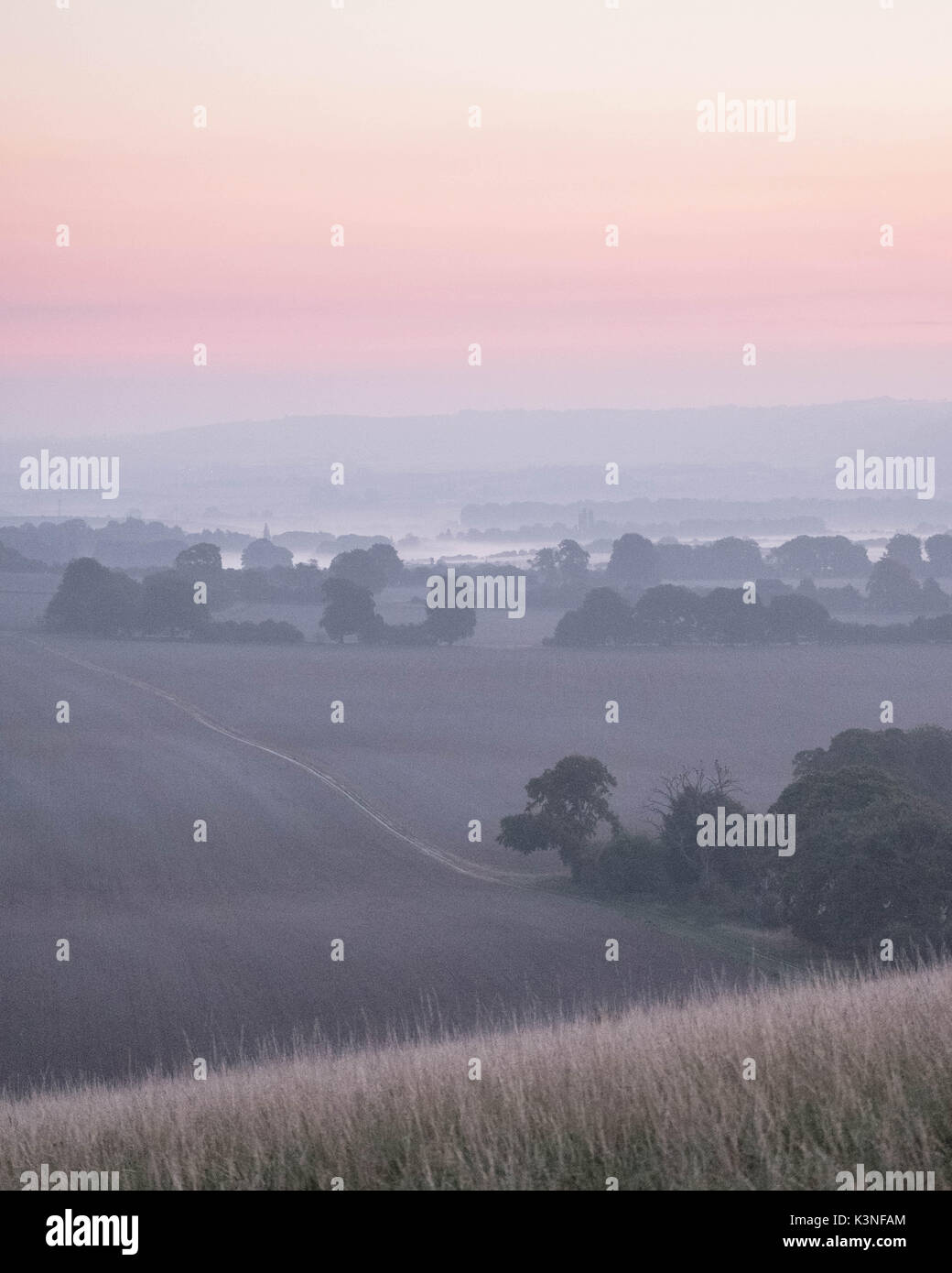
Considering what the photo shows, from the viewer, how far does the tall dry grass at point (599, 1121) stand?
24.8ft

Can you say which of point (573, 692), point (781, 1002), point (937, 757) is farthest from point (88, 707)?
point (781, 1002)

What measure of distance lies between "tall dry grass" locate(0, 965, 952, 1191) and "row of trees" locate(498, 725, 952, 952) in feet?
67.2

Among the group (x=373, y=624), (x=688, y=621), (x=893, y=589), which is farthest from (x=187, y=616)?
(x=893, y=589)

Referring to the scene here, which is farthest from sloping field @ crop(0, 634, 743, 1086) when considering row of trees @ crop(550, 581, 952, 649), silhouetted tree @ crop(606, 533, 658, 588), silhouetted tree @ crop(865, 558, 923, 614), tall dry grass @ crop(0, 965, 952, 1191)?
silhouetted tree @ crop(606, 533, 658, 588)

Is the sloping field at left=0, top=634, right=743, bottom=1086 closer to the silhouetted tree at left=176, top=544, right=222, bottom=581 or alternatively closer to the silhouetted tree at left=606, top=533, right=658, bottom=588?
the silhouetted tree at left=176, top=544, right=222, bottom=581

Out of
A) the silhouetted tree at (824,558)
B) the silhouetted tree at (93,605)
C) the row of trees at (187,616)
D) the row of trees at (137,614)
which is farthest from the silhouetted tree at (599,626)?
the silhouetted tree at (824,558)

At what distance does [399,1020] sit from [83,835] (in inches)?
991

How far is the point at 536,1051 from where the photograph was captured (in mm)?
11359

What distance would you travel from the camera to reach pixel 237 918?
41.8m

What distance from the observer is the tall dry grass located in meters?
7.55

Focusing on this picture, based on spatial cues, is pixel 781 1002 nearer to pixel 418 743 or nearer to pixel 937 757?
pixel 937 757

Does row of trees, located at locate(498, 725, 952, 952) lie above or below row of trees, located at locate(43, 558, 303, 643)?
below
